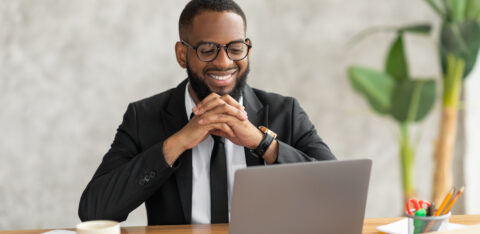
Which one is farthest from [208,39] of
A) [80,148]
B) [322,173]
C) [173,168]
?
[80,148]

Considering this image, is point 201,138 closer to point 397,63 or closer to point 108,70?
point 108,70

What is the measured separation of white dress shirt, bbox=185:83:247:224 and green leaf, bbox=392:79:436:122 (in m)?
1.61

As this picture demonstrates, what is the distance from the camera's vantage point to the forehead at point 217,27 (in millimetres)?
1801

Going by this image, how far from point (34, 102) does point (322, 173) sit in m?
2.54

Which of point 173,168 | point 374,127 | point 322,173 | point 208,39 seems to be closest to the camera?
point 322,173

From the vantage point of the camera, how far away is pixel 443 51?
10.4 feet

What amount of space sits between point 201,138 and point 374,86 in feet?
6.09

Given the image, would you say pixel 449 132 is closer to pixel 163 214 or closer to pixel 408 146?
pixel 408 146

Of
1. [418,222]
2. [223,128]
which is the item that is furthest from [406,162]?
[418,222]

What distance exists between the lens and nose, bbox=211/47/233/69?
180 cm

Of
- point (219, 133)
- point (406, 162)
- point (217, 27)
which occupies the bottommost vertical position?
point (406, 162)

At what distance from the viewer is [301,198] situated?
1218 millimetres

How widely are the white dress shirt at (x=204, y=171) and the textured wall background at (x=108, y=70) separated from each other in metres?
1.57

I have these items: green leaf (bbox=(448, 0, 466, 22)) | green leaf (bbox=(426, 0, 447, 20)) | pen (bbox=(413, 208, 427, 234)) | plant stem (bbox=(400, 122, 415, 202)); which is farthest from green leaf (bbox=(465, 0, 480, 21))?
pen (bbox=(413, 208, 427, 234))
